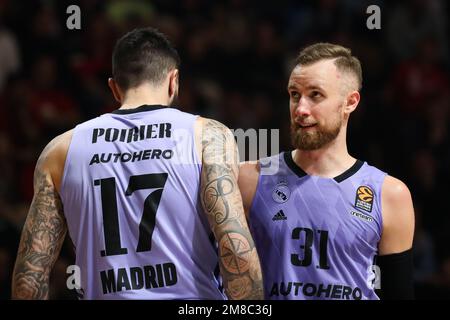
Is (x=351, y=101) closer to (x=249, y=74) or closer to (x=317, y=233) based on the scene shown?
(x=317, y=233)

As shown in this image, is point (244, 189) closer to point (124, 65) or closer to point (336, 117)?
point (336, 117)

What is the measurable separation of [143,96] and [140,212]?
26.5 inches

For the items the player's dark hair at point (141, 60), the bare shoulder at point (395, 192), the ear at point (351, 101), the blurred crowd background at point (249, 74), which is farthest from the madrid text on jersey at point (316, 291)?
the blurred crowd background at point (249, 74)

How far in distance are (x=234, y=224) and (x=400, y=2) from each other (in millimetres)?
6927

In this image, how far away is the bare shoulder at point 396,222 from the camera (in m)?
4.60

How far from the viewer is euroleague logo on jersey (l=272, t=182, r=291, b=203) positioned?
4.66 meters

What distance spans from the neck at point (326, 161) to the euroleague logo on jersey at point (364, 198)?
171 mm

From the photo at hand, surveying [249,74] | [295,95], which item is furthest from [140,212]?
[249,74]

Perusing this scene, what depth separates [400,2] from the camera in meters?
10.3

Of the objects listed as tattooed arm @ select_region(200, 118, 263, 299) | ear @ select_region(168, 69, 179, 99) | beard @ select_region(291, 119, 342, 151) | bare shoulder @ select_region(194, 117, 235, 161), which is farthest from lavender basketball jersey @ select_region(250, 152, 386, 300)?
ear @ select_region(168, 69, 179, 99)

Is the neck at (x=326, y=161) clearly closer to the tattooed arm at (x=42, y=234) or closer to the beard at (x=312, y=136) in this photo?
the beard at (x=312, y=136)

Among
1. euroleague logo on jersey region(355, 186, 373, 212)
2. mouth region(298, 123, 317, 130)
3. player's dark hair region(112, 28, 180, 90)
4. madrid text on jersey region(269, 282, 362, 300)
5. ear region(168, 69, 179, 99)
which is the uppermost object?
player's dark hair region(112, 28, 180, 90)

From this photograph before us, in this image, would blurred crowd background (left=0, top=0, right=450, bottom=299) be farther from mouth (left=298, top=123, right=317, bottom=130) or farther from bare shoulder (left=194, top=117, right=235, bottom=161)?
bare shoulder (left=194, top=117, right=235, bottom=161)

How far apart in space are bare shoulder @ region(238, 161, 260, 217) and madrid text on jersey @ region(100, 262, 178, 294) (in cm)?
69
